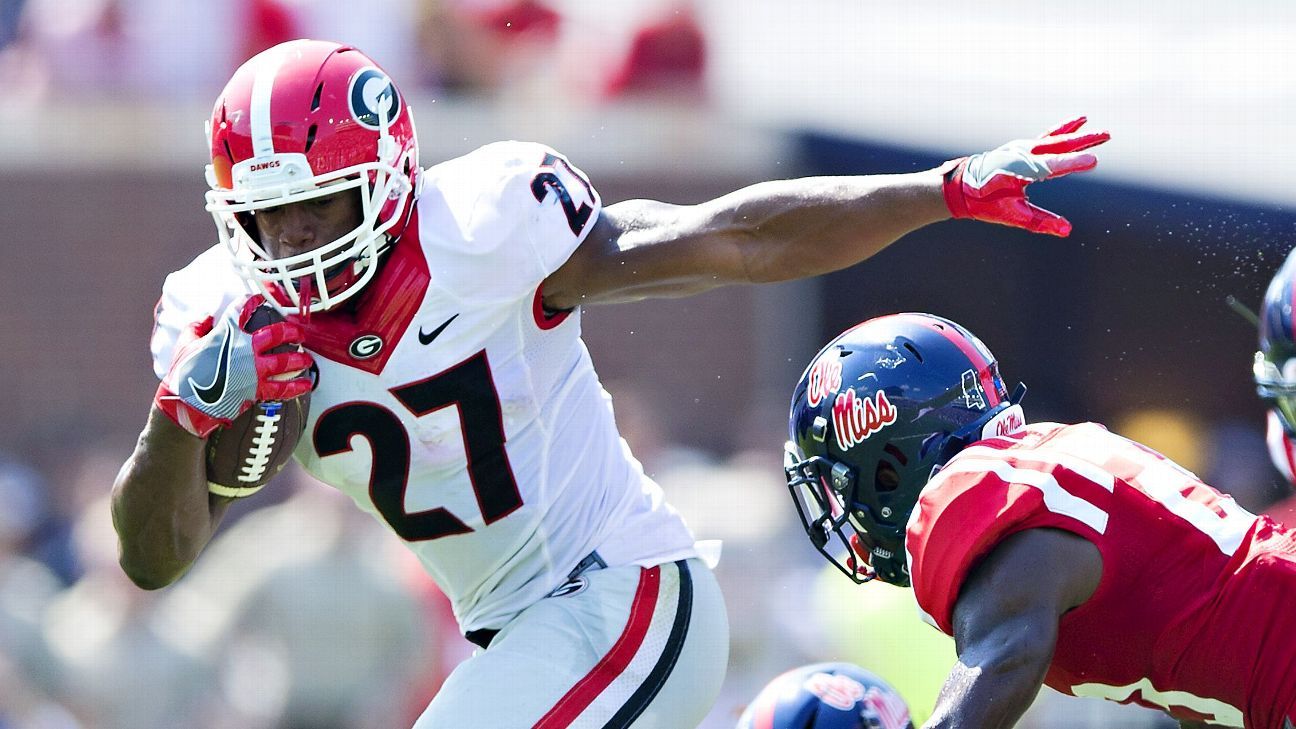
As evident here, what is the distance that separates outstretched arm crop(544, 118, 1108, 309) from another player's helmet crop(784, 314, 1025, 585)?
24 centimetres

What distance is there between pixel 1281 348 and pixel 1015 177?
0.78m

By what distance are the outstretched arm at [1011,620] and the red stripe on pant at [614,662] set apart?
100 centimetres

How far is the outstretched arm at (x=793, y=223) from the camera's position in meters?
3.65

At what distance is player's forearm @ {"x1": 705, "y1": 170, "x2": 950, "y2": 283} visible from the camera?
149 inches

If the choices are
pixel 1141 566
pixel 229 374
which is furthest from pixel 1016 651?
pixel 229 374

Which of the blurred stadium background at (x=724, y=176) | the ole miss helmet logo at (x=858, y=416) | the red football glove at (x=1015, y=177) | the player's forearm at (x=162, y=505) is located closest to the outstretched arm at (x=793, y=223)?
the red football glove at (x=1015, y=177)

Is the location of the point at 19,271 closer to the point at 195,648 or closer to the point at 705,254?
the point at 195,648

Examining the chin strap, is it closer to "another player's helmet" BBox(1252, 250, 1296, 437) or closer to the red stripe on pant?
the red stripe on pant

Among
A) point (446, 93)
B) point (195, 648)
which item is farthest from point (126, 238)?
point (195, 648)

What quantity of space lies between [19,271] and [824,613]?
5036 millimetres

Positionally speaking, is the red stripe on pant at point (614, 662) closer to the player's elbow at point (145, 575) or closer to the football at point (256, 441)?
the football at point (256, 441)

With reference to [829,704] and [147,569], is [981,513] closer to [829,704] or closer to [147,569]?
[829,704]

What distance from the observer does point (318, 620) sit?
7.75 m

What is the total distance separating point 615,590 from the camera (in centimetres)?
406
